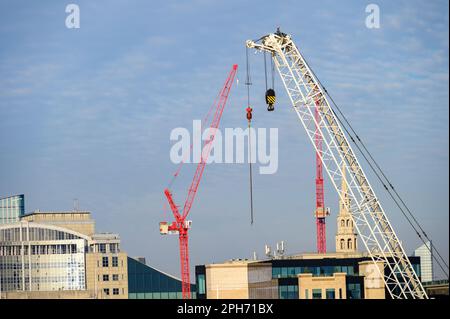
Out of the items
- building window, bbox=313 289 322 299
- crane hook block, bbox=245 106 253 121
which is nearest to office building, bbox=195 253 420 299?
building window, bbox=313 289 322 299

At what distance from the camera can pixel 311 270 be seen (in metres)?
170

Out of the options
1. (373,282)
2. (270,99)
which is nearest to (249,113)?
(270,99)

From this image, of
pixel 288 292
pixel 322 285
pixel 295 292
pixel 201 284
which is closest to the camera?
pixel 322 285

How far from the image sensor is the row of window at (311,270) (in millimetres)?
167900

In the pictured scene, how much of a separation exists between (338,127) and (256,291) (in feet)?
106

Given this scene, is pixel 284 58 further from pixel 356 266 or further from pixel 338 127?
pixel 356 266

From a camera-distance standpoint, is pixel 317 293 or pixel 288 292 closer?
pixel 317 293

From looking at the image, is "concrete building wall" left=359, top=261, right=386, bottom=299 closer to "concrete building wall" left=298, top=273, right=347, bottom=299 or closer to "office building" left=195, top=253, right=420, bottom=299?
"office building" left=195, top=253, right=420, bottom=299

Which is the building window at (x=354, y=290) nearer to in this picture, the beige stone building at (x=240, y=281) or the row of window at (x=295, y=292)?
the row of window at (x=295, y=292)

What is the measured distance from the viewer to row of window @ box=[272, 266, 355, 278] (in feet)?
551

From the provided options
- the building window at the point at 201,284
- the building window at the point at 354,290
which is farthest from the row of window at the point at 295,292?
the building window at the point at 201,284

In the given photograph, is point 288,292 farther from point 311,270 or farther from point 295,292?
point 311,270
